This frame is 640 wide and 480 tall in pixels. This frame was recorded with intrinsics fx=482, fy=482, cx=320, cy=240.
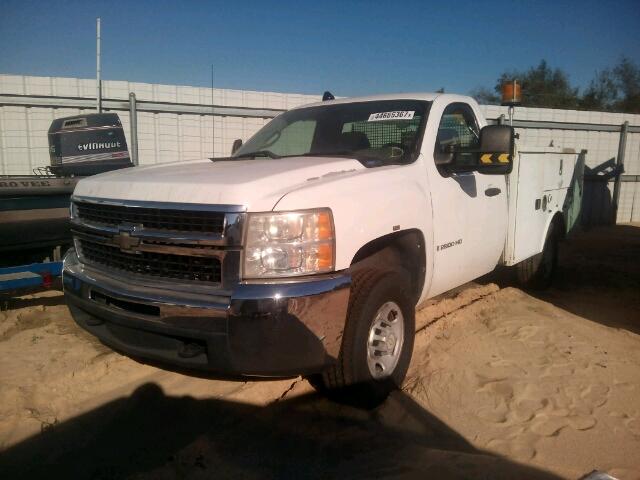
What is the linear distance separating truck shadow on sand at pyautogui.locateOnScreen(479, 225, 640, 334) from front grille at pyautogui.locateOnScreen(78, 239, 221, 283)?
3975 millimetres

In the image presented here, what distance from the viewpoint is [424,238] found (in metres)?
3.34

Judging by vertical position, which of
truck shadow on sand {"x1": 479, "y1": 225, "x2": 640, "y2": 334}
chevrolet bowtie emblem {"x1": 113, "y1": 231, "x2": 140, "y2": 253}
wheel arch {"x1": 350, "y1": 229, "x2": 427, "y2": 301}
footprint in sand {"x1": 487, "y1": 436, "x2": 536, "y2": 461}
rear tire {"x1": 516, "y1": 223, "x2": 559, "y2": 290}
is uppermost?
chevrolet bowtie emblem {"x1": 113, "y1": 231, "x2": 140, "y2": 253}

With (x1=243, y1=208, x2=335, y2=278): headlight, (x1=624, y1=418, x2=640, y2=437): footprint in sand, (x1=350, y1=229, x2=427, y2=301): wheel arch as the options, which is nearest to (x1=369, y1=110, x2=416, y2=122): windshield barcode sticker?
(x1=350, y1=229, x2=427, y2=301): wheel arch

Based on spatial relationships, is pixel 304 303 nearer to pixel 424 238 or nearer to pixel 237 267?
pixel 237 267

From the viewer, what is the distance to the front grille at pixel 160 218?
240 cm

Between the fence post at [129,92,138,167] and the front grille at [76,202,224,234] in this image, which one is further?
the fence post at [129,92,138,167]

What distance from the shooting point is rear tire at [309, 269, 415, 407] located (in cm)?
267

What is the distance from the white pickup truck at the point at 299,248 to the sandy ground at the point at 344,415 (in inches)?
13.3

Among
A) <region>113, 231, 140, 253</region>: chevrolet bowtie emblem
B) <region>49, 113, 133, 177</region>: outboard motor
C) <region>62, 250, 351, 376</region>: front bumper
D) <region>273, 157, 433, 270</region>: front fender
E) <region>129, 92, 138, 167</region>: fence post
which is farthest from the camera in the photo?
<region>129, 92, 138, 167</region>: fence post

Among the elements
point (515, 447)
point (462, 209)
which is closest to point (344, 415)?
point (515, 447)

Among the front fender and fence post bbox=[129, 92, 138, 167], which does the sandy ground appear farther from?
fence post bbox=[129, 92, 138, 167]

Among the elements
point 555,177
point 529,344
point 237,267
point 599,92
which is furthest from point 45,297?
point 599,92

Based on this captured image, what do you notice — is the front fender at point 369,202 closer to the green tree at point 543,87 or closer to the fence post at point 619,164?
the fence post at point 619,164

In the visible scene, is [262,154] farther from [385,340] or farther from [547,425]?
[547,425]
